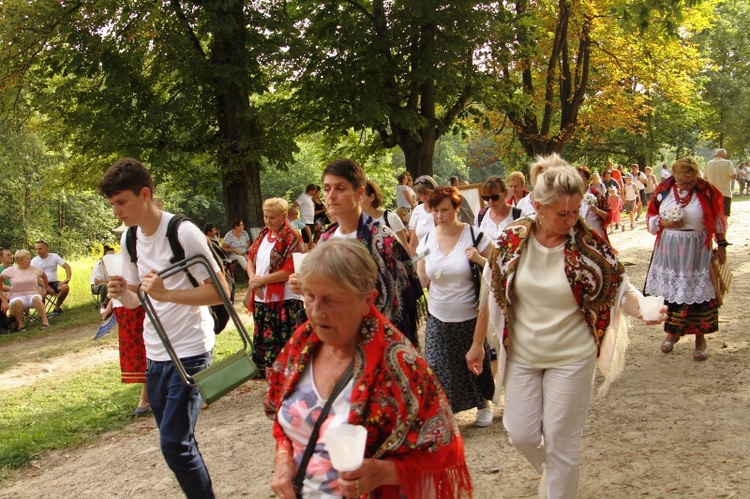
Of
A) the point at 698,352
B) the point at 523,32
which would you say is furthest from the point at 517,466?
the point at 523,32

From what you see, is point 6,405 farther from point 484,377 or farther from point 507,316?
point 507,316

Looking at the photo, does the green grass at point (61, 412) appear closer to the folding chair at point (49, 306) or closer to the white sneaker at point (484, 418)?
the white sneaker at point (484, 418)

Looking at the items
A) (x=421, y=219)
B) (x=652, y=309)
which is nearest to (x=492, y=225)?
(x=421, y=219)

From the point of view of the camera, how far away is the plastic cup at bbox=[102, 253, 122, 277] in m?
3.96

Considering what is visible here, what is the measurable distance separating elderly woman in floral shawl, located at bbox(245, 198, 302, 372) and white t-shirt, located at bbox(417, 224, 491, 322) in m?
1.55

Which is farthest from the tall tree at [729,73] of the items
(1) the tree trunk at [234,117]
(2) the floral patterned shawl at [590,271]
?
(2) the floral patterned shawl at [590,271]

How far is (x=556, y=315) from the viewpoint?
366cm

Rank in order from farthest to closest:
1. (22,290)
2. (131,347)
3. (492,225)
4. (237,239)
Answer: (237,239) < (22,290) < (492,225) < (131,347)

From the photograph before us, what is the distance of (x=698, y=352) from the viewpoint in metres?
7.37

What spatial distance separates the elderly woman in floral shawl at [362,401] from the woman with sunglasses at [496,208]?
4602 mm

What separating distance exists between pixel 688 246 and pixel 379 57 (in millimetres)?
10043

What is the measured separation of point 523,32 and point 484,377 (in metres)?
14.2

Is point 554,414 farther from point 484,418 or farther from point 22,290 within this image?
point 22,290

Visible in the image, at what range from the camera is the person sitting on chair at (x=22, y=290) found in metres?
13.8
